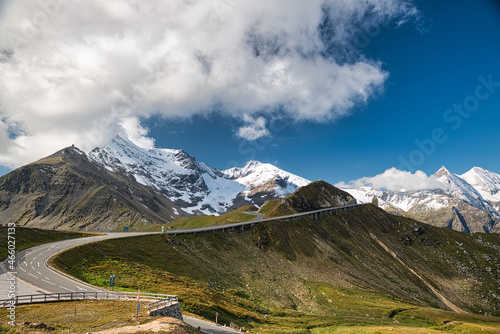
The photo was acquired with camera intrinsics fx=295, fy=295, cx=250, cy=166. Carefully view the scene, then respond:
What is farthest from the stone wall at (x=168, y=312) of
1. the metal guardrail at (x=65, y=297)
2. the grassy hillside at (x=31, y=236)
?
the grassy hillside at (x=31, y=236)

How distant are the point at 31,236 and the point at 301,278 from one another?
8107 centimetres

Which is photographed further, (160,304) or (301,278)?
(301,278)

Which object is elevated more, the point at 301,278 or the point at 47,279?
the point at 47,279

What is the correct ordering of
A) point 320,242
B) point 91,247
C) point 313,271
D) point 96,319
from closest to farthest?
point 96,319 → point 91,247 → point 313,271 → point 320,242

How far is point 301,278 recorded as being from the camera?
98250 mm

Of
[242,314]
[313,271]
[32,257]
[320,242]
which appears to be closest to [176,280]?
[242,314]

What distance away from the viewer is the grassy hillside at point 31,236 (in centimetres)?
7119

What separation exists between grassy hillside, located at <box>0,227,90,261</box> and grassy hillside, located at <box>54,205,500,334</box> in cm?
1787

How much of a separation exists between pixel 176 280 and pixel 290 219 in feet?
281

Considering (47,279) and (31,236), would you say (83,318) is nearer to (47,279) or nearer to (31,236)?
(47,279)

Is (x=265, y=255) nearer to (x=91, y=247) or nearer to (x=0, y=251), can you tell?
(x=91, y=247)

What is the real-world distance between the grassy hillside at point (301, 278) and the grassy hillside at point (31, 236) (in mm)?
17871

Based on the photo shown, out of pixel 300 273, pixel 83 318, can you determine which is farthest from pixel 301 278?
pixel 83 318

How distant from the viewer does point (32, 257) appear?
60906 mm
